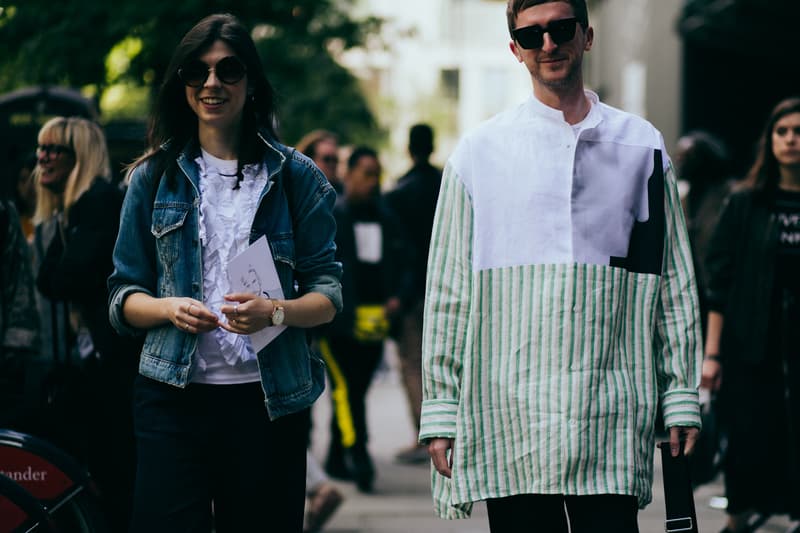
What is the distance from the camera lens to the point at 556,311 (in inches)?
128

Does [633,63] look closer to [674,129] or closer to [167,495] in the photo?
[674,129]

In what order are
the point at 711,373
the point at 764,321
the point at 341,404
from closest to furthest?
the point at 764,321 → the point at 711,373 → the point at 341,404

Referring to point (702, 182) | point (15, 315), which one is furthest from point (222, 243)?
point (702, 182)

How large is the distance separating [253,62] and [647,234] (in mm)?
1206

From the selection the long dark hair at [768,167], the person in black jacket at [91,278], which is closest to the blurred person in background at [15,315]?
the person in black jacket at [91,278]

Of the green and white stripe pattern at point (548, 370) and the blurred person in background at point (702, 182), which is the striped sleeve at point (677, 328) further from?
the blurred person in background at point (702, 182)

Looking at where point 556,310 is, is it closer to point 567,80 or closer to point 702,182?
point 567,80

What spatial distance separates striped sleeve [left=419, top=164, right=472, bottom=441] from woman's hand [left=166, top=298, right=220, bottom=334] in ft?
1.78

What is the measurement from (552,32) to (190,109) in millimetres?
1080

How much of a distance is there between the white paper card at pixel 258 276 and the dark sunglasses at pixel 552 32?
0.84m

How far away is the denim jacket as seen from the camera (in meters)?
3.57

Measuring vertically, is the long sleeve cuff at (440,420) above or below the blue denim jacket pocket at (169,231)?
below

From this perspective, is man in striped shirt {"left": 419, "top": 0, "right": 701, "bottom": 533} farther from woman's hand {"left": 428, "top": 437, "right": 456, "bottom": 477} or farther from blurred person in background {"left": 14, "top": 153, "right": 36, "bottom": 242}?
blurred person in background {"left": 14, "top": 153, "right": 36, "bottom": 242}

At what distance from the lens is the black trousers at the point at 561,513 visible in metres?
3.27
